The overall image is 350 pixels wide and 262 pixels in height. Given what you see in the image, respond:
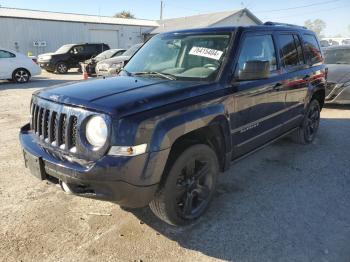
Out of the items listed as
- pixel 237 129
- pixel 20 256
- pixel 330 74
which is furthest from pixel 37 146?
Result: pixel 330 74

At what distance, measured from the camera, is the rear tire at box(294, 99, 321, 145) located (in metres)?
5.86

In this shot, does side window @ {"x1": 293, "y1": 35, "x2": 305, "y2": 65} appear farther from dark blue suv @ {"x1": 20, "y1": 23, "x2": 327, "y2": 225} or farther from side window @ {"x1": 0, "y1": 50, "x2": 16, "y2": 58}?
side window @ {"x1": 0, "y1": 50, "x2": 16, "y2": 58}

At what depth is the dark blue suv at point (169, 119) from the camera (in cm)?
275

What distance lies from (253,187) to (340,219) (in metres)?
1.07

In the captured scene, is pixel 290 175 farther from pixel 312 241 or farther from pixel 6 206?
pixel 6 206

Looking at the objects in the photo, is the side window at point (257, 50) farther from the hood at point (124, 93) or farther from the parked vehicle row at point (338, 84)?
the parked vehicle row at point (338, 84)

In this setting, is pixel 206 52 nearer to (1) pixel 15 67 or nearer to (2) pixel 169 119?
(2) pixel 169 119

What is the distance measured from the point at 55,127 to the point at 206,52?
183cm

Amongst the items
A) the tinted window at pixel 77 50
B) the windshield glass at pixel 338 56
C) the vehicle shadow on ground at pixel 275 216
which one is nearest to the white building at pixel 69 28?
the tinted window at pixel 77 50

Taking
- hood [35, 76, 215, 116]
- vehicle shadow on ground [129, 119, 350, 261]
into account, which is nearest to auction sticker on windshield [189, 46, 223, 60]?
hood [35, 76, 215, 116]

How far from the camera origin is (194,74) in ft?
12.3

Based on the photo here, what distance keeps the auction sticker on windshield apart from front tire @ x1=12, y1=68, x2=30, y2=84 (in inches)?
506

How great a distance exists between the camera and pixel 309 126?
606cm

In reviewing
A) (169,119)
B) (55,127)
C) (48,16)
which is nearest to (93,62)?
(55,127)
